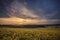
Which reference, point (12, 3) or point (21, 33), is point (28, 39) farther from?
point (12, 3)

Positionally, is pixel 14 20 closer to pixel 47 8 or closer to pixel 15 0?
pixel 15 0

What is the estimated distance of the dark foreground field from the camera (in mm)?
2244

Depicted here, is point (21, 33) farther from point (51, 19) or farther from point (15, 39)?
point (51, 19)

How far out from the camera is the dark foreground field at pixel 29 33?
224cm

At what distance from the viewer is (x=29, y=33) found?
2258 mm

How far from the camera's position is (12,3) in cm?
226

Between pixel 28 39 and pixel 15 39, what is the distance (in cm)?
18

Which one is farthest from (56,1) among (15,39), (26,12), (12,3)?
(15,39)

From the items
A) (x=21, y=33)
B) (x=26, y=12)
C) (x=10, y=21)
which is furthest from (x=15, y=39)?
(x=26, y=12)

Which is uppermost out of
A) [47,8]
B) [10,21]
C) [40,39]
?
[47,8]

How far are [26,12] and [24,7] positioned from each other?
0.25 ft

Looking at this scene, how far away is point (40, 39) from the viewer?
224 centimetres

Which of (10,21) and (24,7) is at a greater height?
(24,7)

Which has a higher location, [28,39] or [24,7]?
[24,7]
